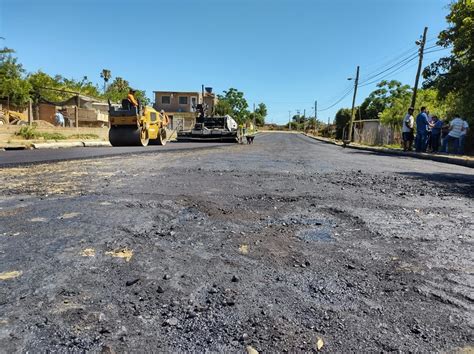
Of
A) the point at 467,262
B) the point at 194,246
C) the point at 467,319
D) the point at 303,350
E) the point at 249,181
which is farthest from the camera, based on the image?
the point at 249,181

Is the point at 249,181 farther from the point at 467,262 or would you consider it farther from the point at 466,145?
the point at 466,145

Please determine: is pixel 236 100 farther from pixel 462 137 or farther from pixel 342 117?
pixel 462 137

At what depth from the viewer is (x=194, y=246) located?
10.7ft

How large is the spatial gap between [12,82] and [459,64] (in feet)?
89.2

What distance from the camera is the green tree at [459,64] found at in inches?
651

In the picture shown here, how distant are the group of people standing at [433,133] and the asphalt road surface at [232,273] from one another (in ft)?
38.2

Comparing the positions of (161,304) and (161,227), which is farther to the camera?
(161,227)

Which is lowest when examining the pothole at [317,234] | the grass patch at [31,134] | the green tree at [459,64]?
the grass patch at [31,134]

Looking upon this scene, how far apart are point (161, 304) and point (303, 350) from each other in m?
0.83

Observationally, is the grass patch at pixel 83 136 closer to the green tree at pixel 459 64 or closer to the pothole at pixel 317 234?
the green tree at pixel 459 64

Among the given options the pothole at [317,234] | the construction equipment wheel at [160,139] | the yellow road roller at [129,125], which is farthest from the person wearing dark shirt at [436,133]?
the pothole at [317,234]

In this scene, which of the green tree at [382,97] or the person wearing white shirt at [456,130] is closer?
the person wearing white shirt at [456,130]

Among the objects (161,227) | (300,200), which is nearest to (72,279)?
(161,227)

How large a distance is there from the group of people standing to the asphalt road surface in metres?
11.6
